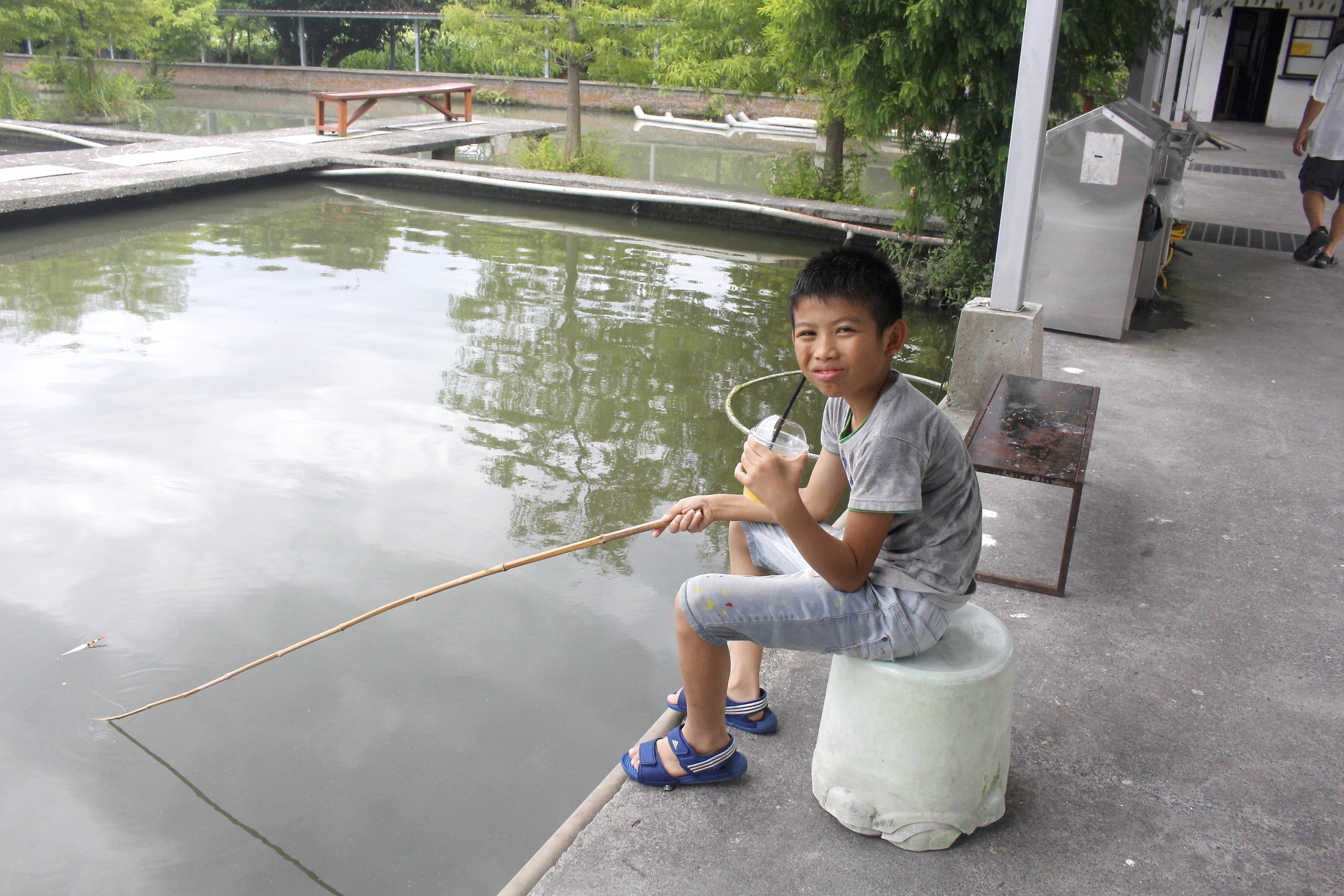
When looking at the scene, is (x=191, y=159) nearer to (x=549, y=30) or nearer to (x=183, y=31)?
(x=549, y=30)

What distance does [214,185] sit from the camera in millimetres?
11391

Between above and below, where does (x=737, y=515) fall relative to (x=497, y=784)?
above

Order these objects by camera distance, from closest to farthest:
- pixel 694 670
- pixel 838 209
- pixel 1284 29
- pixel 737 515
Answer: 1. pixel 694 670
2. pixel 737 515
3. pixel 838 209
4. pixel 1284 29

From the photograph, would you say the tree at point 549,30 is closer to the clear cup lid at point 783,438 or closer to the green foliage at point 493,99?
the green foliage at point 493,99

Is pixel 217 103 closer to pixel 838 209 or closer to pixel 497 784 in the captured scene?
pixel 838 209

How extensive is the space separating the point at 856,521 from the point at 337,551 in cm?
261

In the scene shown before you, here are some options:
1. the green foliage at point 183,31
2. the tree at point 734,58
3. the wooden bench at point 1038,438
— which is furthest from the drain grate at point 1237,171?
the green foliage at point 183,31

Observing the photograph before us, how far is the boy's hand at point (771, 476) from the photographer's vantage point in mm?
1987

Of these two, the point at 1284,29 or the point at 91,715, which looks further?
the point at 1284,29

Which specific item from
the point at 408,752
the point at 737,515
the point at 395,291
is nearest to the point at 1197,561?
the point at 737,515

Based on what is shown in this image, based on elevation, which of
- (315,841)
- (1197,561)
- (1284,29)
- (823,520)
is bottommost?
(315,841)

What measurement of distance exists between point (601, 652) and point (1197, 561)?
2019 millimetres

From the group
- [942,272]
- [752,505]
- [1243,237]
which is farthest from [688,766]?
[1243,237]

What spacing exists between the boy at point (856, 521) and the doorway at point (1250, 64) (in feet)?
65.3
